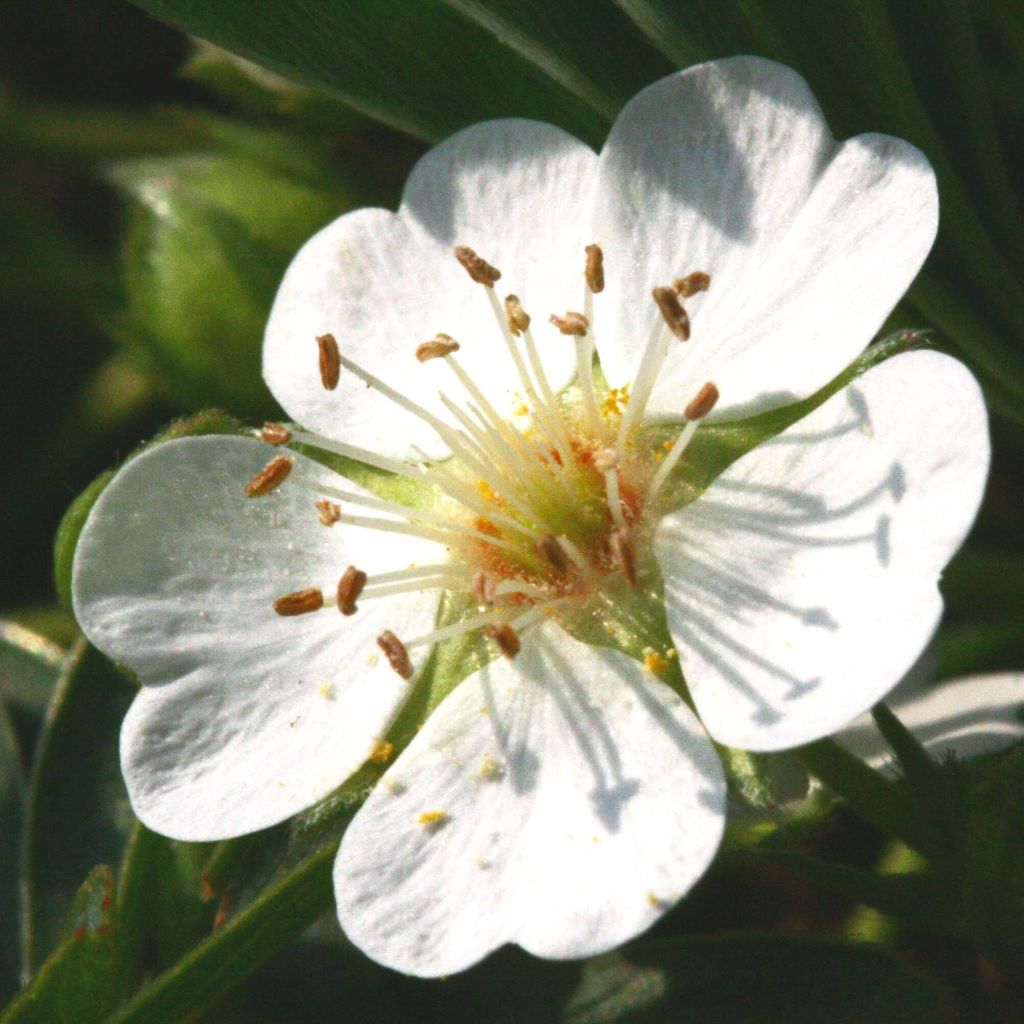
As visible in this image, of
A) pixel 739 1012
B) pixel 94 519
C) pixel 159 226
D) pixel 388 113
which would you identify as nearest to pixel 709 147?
pixel 388 113

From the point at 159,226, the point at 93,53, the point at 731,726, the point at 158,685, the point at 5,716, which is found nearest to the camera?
the point at 731,726

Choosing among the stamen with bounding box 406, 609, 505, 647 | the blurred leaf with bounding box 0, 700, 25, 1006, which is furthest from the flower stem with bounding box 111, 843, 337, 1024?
the blurred leaf with bounding box 0, 700, 25, 1006

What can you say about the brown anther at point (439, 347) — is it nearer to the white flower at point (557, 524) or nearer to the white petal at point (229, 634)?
the white flower at point (557, 524)

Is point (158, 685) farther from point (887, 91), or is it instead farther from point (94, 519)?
point (887, 91)

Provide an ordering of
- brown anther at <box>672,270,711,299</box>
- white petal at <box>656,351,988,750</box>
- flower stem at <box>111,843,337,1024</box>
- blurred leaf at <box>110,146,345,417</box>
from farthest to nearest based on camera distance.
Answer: blurred leaf at <box>110,146,345,417</box>
brown anther at <box>672,270,711,299</box>
flower stem at <box>111,843,337,1024</box>
white petal at <box>656,351,988,750</box>

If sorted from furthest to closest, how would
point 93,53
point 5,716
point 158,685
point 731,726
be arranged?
point 93,53
point 5,716
point 158,685
point 731,726

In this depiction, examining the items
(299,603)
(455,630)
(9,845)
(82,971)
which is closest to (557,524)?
(455,630)

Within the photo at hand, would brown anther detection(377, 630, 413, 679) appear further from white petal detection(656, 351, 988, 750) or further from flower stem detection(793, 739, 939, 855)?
flower stem detection(793, 739, 939, 855)
